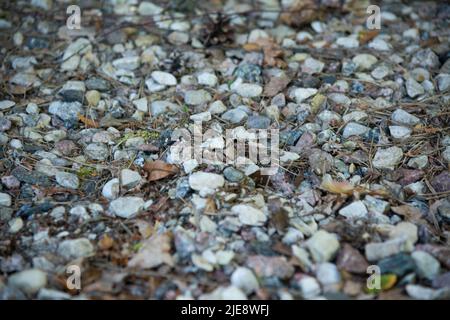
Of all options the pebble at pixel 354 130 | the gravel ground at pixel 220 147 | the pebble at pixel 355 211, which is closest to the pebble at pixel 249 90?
the gravel ground at pixel 220 147

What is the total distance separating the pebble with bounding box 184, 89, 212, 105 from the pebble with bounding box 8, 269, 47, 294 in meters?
1.06

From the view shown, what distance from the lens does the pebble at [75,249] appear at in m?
1.67

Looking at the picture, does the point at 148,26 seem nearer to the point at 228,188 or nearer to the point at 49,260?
the point at 228,188

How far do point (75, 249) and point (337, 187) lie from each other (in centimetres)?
94

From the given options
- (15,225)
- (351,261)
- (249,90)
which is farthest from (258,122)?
(15,225)

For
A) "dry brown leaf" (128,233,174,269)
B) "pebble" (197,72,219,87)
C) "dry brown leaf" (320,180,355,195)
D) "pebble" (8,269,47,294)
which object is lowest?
"pebble" (8,269,47,294)

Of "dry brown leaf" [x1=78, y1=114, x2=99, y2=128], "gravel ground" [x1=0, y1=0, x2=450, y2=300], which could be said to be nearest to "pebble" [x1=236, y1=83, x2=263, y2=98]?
"gravel ground" [x1=0, y1=0, x2=450, y2=300]

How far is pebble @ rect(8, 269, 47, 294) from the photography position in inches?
61.5

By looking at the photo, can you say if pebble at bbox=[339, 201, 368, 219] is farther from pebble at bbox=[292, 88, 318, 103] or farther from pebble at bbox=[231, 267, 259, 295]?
pebble at bbox=[292, 88, 318, 103]

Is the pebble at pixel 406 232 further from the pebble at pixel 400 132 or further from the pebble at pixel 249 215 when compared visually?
the pebble at pixel 400 132

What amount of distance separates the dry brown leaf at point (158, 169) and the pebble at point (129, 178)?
0.04 meters

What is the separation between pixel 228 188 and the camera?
1867mm

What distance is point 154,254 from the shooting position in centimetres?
164

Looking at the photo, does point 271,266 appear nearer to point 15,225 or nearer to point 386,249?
point 386,249
